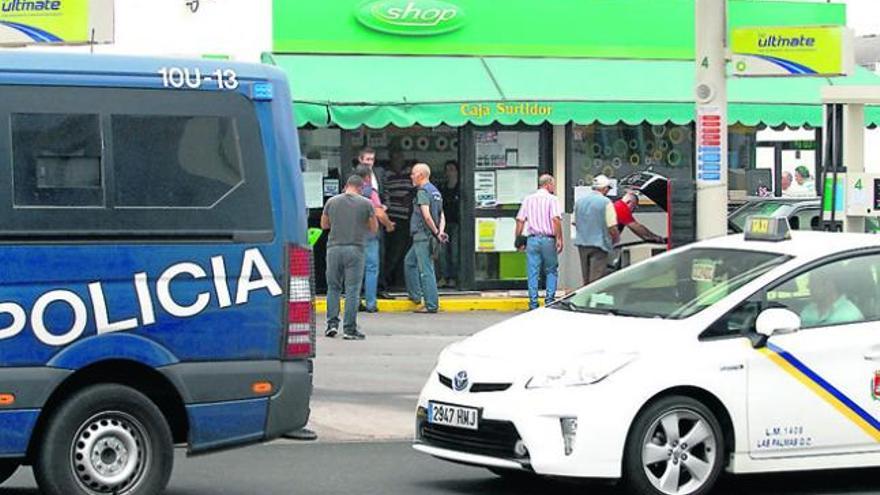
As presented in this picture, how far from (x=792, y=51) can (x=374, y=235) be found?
623 cm

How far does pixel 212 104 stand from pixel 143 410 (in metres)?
1.58

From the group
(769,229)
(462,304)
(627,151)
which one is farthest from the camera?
(627,151)

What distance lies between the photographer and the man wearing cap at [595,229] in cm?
1925

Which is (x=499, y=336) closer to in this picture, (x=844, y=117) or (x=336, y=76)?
(x=844, y=117)

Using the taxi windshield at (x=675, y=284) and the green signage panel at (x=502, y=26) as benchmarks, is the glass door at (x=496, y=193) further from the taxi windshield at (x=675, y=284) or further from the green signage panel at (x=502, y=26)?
the taxi windshield at (x=675, y=284)

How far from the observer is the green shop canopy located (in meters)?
19.7

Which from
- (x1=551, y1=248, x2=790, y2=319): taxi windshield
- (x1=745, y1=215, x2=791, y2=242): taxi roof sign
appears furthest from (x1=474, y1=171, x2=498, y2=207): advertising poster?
(x1=745, y1=215, x2=791, y2=242): taxi roof sign

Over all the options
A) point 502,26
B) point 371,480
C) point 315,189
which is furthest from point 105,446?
point 502,26

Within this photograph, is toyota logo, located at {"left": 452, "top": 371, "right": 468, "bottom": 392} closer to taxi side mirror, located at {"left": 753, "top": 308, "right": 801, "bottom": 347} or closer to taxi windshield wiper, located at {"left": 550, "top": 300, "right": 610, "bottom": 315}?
taxi windshield wiper, located at {"left": 550, "top": 300, "right": 610, "bottom": 315}

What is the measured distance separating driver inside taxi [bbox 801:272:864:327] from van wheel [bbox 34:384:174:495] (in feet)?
11.8

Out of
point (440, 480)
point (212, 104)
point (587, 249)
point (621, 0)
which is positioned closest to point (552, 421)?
point (440, 480)

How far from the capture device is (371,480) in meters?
9.71

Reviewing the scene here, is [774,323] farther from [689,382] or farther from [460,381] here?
[460,381]

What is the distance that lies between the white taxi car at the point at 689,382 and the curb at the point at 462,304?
1072cm
